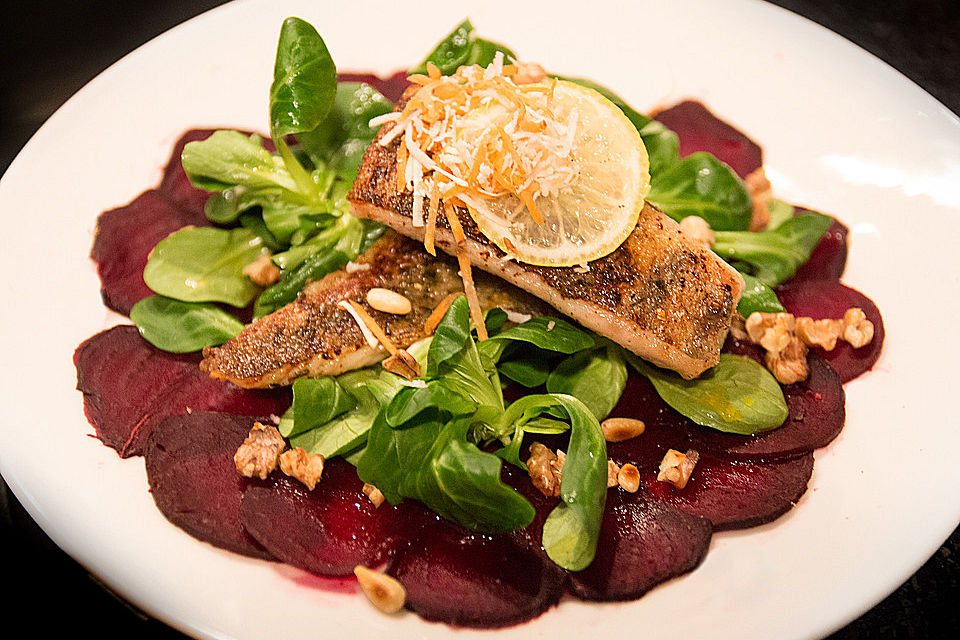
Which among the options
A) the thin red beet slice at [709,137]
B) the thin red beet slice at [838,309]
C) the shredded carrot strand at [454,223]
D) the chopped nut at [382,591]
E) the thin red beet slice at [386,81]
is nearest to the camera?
the chopped nut at [382,591]

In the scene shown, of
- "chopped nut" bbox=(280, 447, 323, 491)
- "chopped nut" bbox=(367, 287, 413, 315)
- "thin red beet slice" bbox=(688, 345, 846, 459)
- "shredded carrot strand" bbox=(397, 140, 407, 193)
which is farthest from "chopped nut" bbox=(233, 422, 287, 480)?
"thin red beet slice" bbox=(688, 345, 846, 459)

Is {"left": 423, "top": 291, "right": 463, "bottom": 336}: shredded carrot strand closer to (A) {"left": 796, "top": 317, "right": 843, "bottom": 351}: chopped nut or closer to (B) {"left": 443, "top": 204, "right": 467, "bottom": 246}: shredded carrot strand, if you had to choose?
(B) {"left": 443, "top": 204, "right": 467, "bottom": 246}: shredded carrot strand

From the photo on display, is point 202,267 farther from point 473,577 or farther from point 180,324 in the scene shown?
point 473,577

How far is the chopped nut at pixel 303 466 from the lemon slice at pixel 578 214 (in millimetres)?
860

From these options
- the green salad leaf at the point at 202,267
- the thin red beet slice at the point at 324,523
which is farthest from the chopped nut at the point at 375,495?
Result: the green salad leaf at the point at 202,267

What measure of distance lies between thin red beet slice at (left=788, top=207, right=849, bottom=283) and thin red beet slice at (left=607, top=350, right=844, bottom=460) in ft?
1.41

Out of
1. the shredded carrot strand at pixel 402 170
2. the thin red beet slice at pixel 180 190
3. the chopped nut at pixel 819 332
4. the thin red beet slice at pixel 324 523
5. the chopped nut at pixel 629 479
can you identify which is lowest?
the thin red beet slice at pixel 324 523

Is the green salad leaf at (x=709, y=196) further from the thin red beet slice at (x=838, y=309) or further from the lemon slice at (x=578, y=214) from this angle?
the lemon slice at (x=578, y=214)

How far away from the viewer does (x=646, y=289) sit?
2.33 m

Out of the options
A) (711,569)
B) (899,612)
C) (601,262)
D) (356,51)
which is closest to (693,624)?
(711,569)

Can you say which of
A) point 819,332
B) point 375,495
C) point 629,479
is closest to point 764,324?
point 819,332

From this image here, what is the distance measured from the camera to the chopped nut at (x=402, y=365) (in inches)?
94.1

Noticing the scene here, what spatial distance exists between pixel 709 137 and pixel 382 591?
7.67ft

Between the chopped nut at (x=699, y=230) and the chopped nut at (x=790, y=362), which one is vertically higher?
the chopped nut at (x=699, y=230)
